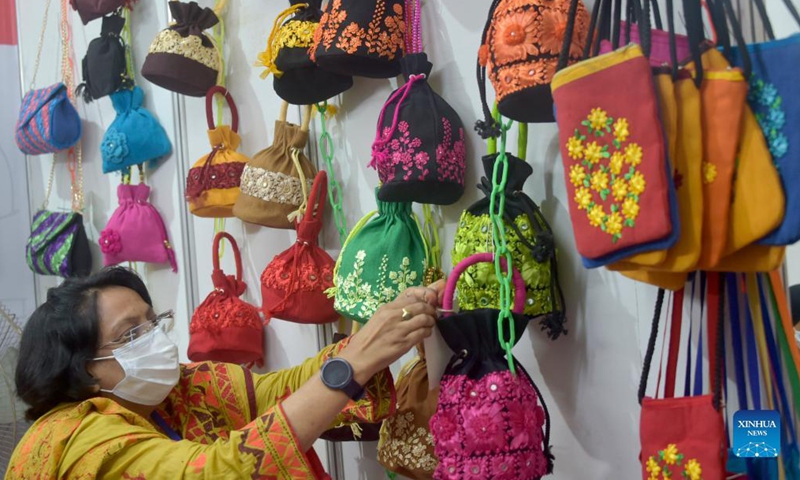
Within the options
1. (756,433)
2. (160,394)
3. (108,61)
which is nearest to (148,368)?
(160,394)

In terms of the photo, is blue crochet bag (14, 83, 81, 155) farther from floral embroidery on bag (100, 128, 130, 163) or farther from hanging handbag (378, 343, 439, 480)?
hanging handbag (378, 343, 439, 480)

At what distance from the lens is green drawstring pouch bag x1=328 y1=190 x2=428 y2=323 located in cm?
153

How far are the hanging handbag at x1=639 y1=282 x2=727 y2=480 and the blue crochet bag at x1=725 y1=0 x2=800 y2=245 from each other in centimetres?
21

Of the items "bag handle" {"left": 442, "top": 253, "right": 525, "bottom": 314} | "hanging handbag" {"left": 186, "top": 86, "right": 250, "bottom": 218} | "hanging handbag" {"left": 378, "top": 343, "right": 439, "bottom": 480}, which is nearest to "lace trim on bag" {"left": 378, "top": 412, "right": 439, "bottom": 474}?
"hanging handbag" {"left": 378, "top": 343, "right": 439, "bottom": 480}

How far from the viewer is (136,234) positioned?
8.59 ft

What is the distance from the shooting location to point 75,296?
1.58 m

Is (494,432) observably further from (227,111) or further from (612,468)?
(227,111)

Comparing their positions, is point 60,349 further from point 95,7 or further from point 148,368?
point 95,7

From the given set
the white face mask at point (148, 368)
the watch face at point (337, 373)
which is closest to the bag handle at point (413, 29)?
the watch face at point (337, 373)

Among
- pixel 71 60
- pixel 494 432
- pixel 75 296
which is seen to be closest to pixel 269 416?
pixel 494 432

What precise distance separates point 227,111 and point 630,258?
1625mm

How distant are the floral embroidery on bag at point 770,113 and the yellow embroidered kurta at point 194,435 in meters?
0.82

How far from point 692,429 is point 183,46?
5.50 feet

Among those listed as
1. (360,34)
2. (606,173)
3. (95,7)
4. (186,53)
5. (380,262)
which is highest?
(95,7)
